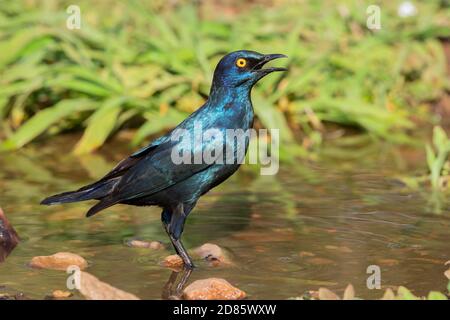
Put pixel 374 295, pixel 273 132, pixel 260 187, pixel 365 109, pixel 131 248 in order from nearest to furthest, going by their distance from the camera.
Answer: pixel 374 295 → pixel 131 248 → pixel 260 187 → pixel 273 132 → pixel 365 109

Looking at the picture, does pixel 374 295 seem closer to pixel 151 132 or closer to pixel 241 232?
pixel 241 232

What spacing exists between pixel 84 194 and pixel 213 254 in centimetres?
73

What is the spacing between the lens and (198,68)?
29.5 feet

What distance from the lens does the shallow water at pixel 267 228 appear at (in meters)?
5.47

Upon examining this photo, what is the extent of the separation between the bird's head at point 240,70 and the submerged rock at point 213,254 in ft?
2.76

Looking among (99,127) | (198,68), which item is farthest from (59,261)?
(198,68)

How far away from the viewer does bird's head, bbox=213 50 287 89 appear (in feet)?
19.3

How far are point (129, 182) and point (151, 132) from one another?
8.60 ft

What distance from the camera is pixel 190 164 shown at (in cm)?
566

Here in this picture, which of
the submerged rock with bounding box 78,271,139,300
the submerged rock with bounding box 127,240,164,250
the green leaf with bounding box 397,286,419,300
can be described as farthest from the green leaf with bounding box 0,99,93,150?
the green leaf with bounding box 397,286,419,300

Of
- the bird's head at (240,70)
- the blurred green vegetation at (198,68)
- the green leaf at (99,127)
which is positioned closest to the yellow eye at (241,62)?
the bird's head at (240,70)

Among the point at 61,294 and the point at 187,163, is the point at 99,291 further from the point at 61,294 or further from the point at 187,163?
the point at 187,163

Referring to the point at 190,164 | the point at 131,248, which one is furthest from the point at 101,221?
the point at 190,164

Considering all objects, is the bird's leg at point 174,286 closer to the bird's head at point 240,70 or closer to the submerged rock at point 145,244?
the submerged rock at point 145,244
